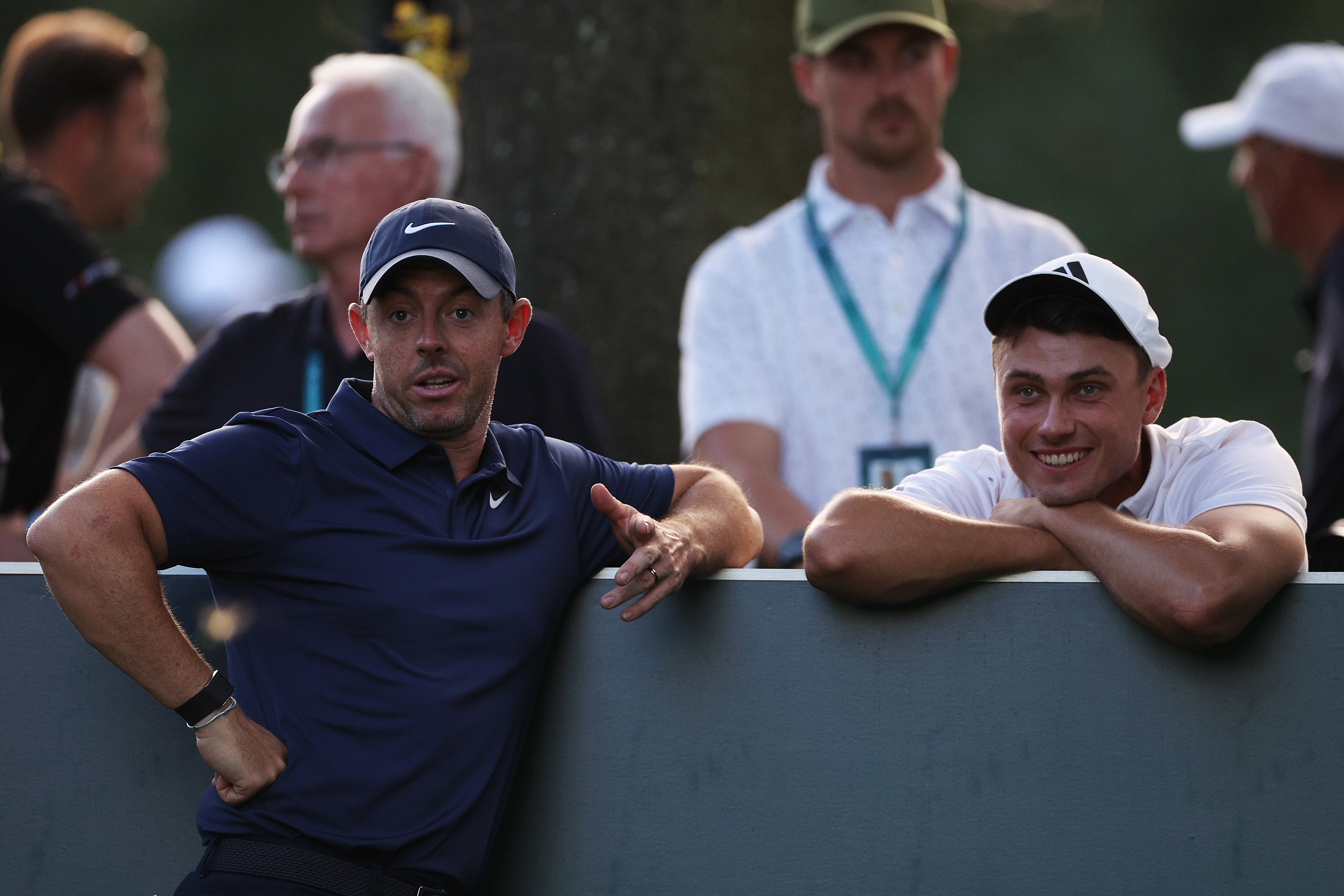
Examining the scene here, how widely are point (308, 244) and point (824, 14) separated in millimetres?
1590

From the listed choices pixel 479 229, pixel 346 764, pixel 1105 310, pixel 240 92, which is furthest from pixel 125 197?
pixel 240 92

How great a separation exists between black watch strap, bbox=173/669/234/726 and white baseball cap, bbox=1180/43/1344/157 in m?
4.29

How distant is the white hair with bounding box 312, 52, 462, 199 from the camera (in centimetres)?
495

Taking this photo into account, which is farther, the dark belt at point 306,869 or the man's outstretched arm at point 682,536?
the man's outstretched arm at point 682,536

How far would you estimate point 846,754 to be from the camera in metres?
3.33

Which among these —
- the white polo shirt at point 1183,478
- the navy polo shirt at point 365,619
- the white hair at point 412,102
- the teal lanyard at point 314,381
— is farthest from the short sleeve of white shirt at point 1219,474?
the white hair at point 412,102

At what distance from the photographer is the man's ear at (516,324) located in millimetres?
3402

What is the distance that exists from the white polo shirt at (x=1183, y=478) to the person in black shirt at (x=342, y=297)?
4.07ft

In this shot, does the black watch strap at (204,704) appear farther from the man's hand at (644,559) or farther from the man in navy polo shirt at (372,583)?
the man's hand at (644,559)

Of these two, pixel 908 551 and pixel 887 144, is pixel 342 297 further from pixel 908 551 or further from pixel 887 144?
pixel 908 551

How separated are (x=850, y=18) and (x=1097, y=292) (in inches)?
70.3

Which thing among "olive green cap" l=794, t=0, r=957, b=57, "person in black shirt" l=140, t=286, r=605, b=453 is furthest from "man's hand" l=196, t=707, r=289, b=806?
"olive green cap" l=794, t=0, r=957, b=57

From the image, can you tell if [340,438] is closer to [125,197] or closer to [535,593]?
[535,593]

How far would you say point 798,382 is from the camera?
4672 millimetres
